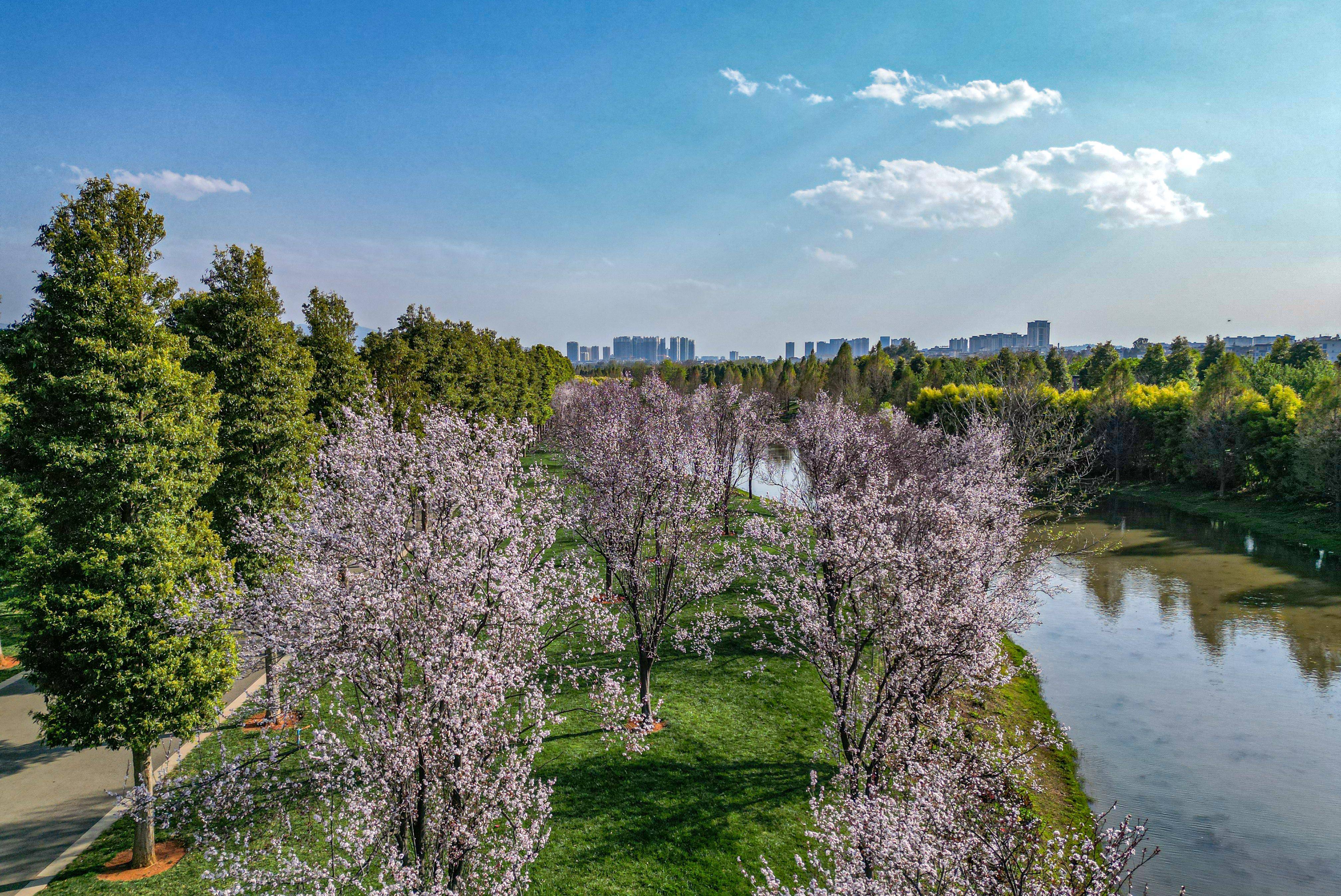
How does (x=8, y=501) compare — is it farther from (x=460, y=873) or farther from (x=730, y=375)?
→ (x=730, y=375)

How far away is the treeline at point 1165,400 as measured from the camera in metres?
43.0

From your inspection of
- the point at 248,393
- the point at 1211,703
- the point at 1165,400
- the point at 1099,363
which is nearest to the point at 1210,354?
the point at 1099,363

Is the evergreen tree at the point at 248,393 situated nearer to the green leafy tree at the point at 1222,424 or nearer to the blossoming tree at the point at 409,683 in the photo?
the blossoming tree at the point at 409,683

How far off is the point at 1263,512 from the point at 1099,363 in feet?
121

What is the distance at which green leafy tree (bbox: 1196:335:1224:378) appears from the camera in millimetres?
76938

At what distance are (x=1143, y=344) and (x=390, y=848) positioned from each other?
578 feet

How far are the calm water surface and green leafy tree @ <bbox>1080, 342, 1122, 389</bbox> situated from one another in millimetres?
42186

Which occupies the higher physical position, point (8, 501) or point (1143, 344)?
point (1143, 344)

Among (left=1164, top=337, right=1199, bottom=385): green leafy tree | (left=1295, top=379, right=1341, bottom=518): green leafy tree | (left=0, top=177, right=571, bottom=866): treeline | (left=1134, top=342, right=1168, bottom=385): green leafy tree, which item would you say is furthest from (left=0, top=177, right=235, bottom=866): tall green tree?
(left=1134, top=342, right=1168, bottom=385): green leafy tree

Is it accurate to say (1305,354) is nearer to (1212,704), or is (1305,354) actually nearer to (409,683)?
(1212,704)

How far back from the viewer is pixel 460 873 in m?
9.53

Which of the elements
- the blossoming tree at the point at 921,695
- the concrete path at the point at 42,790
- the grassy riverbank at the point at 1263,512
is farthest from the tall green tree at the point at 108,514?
the grassy riverbank at the point at 1263,512

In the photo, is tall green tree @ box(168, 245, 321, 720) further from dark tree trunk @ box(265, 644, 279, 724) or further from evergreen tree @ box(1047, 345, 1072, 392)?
evergreen tree @ box(1047, 345, 1072, 392)

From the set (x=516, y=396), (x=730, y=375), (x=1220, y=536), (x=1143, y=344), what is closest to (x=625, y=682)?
(x=516, y=396)
